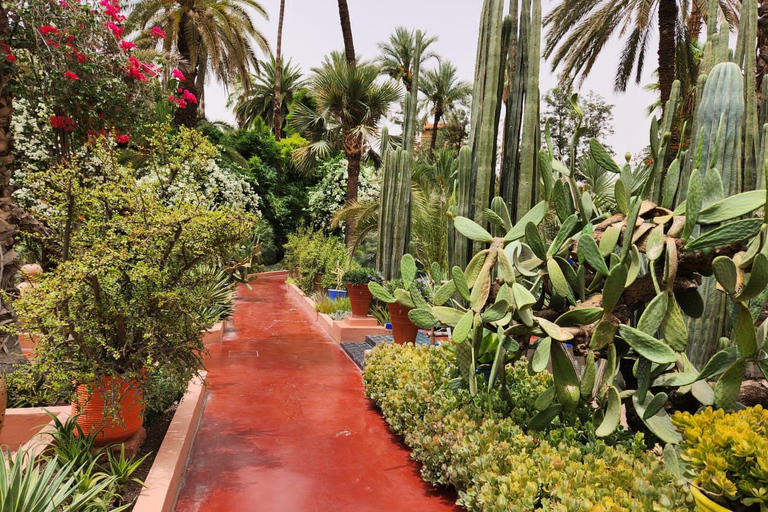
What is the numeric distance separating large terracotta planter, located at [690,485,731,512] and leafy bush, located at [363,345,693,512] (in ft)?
0.64

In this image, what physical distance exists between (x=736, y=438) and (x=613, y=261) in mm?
1153

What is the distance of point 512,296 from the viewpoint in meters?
3.14

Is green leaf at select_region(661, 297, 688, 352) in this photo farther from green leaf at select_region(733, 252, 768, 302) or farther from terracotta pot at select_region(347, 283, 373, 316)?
terracotta pot at select_region(347, 283, 373, 316)

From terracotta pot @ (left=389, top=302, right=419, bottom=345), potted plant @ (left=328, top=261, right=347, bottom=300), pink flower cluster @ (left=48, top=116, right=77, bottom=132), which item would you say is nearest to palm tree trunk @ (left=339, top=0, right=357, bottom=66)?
potted plant @ (left=328, top=261, right=347, bottom=300)

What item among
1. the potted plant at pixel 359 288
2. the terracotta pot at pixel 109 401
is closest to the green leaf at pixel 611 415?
the terracotta pot at pixel 109 401

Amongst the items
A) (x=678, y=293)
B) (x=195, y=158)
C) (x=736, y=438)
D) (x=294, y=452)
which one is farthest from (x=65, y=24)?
(x=736, y=438)

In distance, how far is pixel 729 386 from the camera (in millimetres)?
2564

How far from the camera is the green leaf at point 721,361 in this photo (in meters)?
2.64

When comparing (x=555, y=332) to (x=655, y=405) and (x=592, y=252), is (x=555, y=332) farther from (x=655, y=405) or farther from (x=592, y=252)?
(x=655, y=405)

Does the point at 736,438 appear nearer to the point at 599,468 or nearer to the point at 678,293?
the point at 599,468

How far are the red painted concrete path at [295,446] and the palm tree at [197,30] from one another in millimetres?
9529

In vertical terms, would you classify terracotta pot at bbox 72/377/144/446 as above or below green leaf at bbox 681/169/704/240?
below

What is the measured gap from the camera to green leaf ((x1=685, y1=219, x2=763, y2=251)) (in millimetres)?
2514

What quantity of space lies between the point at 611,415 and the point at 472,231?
141cm
